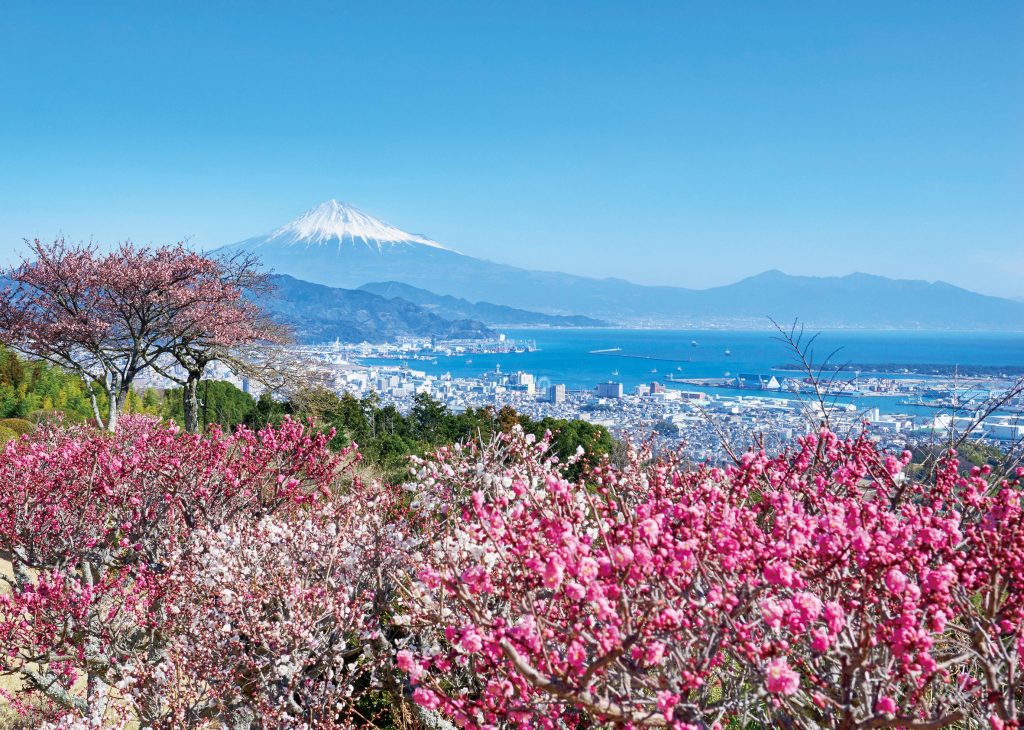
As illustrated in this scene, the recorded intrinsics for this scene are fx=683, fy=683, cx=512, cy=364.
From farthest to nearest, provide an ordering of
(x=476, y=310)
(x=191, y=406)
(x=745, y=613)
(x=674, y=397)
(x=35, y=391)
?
(x=476, y=310) < (x=674, y=397) < (x=35, y=391) < (x=191, y=406) < (x=745, y=613)

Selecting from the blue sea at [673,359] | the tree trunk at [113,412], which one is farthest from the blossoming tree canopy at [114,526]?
the blue sea at [673,359]

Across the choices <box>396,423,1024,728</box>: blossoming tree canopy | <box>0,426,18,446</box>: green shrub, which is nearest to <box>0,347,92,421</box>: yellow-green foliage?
<box>0,426,18,446</box>: green shrub

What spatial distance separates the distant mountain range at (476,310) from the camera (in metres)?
154

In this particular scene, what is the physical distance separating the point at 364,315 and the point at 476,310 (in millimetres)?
51566

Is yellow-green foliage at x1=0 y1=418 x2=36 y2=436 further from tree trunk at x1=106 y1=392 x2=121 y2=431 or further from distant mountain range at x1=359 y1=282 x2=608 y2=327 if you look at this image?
distant mountain range at x1=359 y1=282 x2=608 y2=327

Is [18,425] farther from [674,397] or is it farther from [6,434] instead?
[674,397]

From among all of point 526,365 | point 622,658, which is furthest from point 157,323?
point 526,365

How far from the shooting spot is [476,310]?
526 ft

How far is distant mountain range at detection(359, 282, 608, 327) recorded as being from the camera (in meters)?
154

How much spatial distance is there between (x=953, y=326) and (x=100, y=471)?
576 ft

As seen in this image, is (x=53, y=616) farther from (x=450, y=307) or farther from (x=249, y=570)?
(x=450, y=307)

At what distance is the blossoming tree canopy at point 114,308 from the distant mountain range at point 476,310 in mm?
137237

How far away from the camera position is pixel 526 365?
278 feet

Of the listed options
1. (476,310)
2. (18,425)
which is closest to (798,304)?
(476,310)
